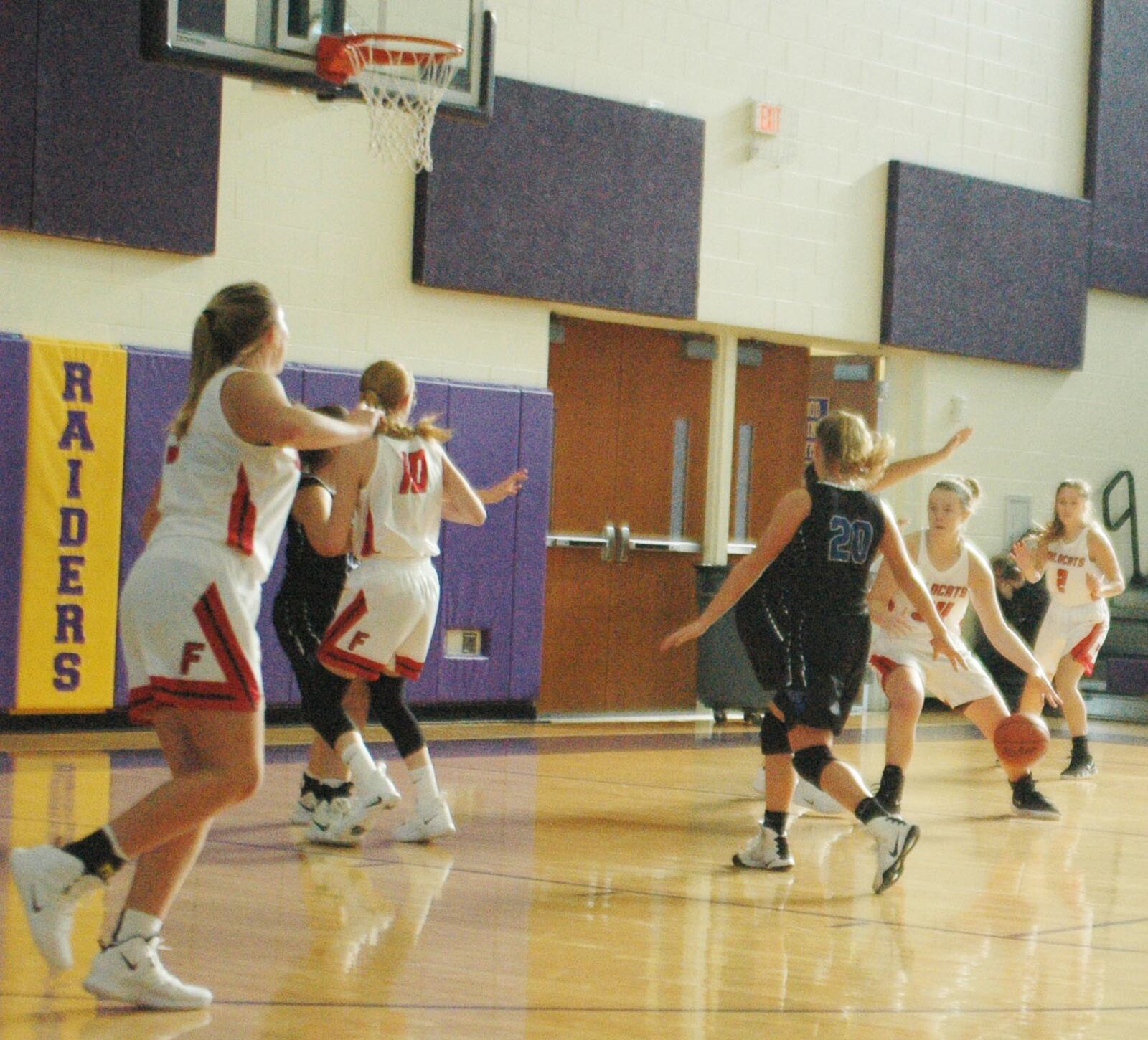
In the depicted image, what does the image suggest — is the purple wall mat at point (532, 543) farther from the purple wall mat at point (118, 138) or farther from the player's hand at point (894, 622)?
the player's hand at point (894, 622)

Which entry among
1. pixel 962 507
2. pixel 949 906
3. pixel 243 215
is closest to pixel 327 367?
pixel 243 215

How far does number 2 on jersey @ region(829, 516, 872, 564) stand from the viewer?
567 cm

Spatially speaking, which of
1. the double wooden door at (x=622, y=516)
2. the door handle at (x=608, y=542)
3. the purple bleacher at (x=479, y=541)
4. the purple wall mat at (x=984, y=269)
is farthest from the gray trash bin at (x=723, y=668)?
the purple wall mat at (x=984, y=269)

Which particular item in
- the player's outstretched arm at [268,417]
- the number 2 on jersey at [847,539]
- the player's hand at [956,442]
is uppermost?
the player's hand at [956,442]

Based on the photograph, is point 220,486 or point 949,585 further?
point 949,585

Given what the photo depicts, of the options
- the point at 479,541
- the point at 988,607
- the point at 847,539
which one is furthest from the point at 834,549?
the point at 479,541

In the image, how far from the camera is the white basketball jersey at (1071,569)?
934cm

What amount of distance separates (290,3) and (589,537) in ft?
13.2

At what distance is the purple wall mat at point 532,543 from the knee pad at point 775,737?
4.54m

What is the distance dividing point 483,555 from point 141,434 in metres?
2.16

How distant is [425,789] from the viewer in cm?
599

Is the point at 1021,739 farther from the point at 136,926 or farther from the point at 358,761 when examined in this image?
the point at 136,926

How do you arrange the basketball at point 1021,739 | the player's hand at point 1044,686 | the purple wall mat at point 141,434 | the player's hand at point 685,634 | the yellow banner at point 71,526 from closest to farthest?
1. the player's hand at point 685,634
2. the basketball at point 1021,739
3. the player's hand at point 1044,686
4. the yellow banner at point 71,526
5. the purple wall mat at point 141,434

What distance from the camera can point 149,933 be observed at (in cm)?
377
